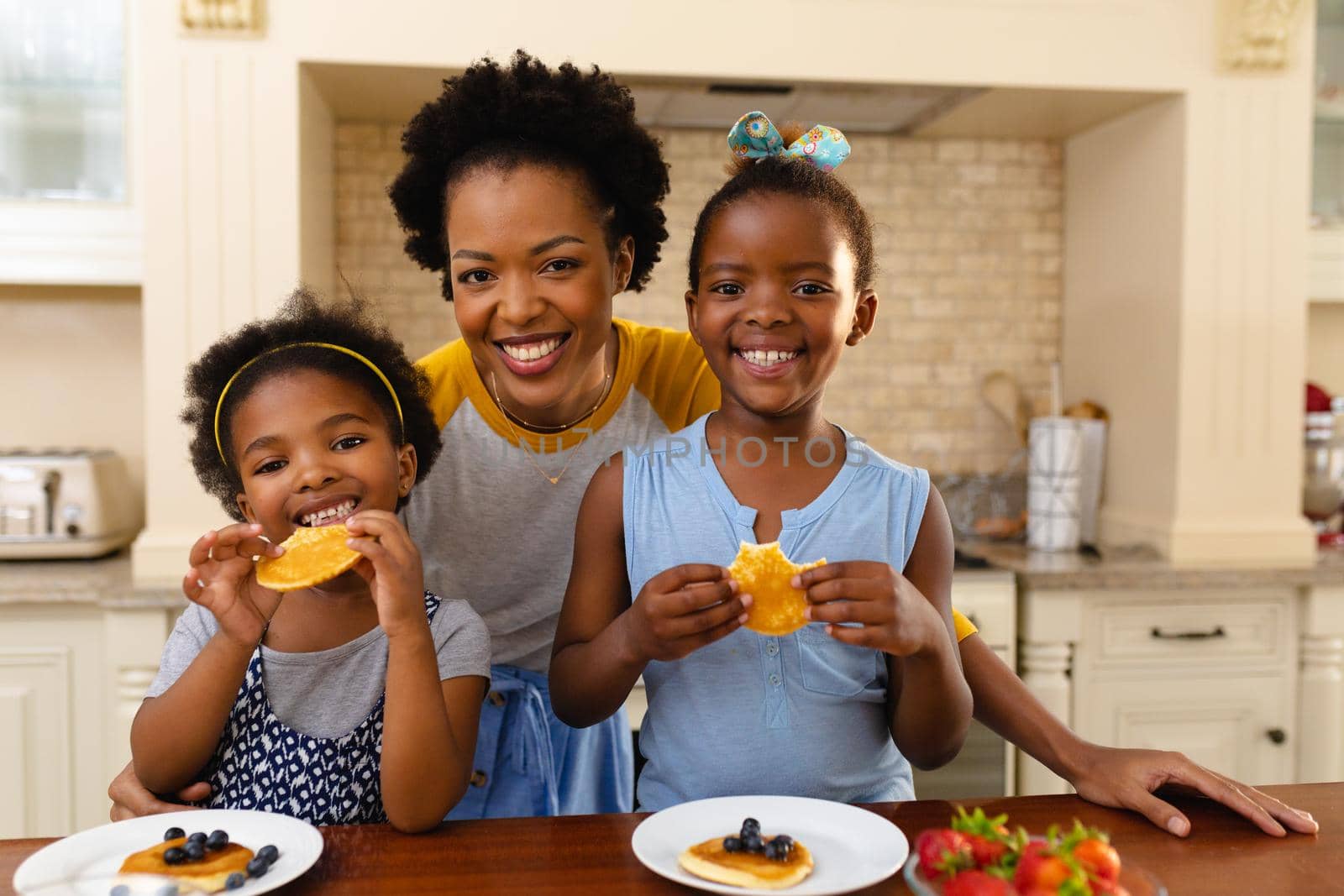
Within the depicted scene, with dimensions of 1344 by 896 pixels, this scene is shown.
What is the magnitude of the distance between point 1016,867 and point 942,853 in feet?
0.17

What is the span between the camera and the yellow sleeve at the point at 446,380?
157 centimetres

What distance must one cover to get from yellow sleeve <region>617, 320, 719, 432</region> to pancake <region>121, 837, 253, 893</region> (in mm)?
870

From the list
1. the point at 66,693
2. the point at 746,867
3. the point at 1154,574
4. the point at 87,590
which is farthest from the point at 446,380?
the point at 1154,574

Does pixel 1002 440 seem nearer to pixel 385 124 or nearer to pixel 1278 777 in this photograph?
pixel 1278 777

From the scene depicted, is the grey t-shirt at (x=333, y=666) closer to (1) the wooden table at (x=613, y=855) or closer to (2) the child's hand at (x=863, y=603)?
(1) the wooden table at (x=613, y=855)

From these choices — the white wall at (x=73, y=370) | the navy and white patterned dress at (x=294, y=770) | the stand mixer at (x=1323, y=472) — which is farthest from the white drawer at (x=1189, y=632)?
the white wall at (x=73, y=370)

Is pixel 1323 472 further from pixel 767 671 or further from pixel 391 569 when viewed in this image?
pixel 391 569

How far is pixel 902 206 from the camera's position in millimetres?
3242

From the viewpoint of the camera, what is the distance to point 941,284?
10.8 feet

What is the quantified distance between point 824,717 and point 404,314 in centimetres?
222

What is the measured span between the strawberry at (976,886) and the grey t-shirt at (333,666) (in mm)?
640

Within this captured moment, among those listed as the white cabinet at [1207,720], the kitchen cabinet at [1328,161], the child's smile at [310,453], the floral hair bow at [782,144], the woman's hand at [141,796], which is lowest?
the white cabinet at [1207,720]

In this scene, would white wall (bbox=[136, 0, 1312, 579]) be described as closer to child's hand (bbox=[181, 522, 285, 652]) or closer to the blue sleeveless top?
child's hand (bbox=[181, 522, 285, 652])

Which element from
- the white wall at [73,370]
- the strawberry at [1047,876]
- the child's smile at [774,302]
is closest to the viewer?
the strawberry at [1047,876]
